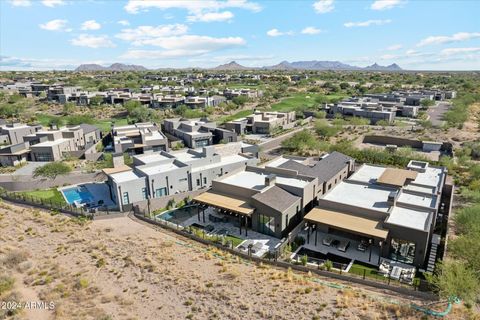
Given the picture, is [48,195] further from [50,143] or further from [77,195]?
[50,143]

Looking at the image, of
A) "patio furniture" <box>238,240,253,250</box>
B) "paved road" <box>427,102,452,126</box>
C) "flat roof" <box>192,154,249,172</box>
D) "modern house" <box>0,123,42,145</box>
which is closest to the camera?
"patio furniture" <box>238,240,253,250</box>

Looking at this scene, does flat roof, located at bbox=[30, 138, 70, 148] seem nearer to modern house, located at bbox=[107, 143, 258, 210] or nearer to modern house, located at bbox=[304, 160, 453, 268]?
modern house, located at bbox=[107, 143, 258, 210]

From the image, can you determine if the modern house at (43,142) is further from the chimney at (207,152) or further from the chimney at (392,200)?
the chimney at (392,200)

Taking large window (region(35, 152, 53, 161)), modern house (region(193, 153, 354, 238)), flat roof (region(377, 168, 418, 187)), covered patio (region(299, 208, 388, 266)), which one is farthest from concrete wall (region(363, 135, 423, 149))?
large window (region(35, 152, 53, 161))

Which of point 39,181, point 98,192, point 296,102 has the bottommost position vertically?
point 98,192

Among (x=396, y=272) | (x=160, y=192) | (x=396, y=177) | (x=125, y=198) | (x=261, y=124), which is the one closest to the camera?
(x=396, y=272)

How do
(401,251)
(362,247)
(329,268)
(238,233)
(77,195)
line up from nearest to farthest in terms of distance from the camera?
(329,268) < (401,251) < (362,247) < (238,233) < (77,195)

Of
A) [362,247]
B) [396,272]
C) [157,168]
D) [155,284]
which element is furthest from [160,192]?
[396,272]

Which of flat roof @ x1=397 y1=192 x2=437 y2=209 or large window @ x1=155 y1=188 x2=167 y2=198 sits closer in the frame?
flat roof @ x1=397 y1=192 x2=437 y2=209
